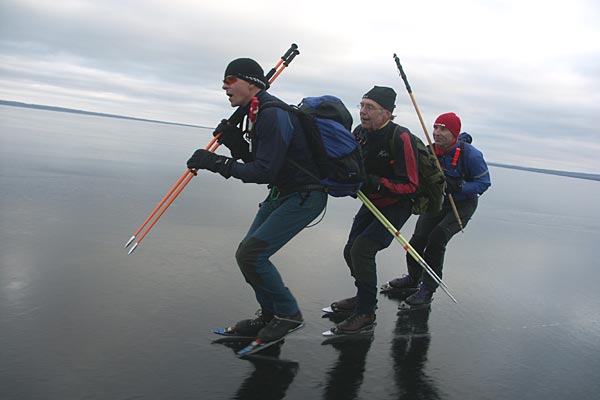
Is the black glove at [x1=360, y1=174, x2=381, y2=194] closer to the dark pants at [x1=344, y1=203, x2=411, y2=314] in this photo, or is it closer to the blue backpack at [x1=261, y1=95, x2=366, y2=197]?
the dark pants at [x1=344, y1=203, x2=411, y2=314]

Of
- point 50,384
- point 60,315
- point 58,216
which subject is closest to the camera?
point 50,384

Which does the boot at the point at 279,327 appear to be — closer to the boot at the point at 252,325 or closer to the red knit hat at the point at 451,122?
the boot at the point at 252,325

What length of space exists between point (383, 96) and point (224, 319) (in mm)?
2450

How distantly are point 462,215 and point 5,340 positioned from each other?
185 inches

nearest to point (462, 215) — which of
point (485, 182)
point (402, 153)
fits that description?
point (485, 182)

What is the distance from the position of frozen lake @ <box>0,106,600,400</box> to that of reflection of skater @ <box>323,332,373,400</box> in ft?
0.05

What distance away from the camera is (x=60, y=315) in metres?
3.95

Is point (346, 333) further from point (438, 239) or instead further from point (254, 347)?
point (438, 239)

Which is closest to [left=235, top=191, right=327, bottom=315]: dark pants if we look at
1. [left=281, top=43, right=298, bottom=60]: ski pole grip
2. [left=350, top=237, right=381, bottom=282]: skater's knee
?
[left=350, top=237, right=381, bottom=282]: skater's knee

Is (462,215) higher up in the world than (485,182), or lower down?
lower down

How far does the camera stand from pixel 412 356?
419 cm

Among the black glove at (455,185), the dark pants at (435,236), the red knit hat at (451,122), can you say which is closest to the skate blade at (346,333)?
the dark pants at (435,236)

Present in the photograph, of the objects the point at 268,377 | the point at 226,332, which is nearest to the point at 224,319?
the point at 226,332

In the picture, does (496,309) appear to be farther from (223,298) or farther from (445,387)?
(223,298)
